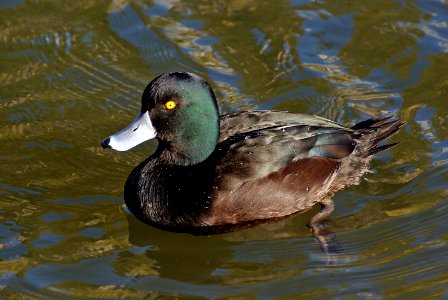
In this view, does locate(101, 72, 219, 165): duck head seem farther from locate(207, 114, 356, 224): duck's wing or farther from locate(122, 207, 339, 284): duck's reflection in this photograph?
locate(122, 207, 339, 284): duck's reflection

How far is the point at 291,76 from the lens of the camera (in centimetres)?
1035

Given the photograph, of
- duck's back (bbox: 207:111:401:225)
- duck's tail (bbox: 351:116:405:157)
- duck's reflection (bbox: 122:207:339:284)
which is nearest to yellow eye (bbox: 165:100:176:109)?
duck's back (bbox: 207:111:401:225)

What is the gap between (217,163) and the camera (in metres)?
8.09

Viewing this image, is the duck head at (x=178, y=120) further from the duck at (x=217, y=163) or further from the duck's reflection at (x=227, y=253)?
the duck's reflection at (x=227, y=253)

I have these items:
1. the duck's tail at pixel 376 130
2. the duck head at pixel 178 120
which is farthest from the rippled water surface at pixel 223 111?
the duck head at pixel 178 120

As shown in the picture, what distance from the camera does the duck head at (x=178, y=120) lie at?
313 inches

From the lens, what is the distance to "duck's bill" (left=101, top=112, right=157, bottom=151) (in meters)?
8.09

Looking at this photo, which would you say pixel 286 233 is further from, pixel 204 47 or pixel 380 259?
pixel 204 47

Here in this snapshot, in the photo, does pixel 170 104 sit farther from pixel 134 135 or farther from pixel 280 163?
pixel 280 163

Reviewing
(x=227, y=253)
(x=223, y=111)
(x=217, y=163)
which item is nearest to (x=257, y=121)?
(x=217, y=163)

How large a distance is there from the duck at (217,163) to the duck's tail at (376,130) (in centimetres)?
30

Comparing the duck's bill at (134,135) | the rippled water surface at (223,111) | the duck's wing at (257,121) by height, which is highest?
the duck's bill at (134,135)

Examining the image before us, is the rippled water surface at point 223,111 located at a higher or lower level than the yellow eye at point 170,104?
lower

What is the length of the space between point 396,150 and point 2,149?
3814 millimetres
